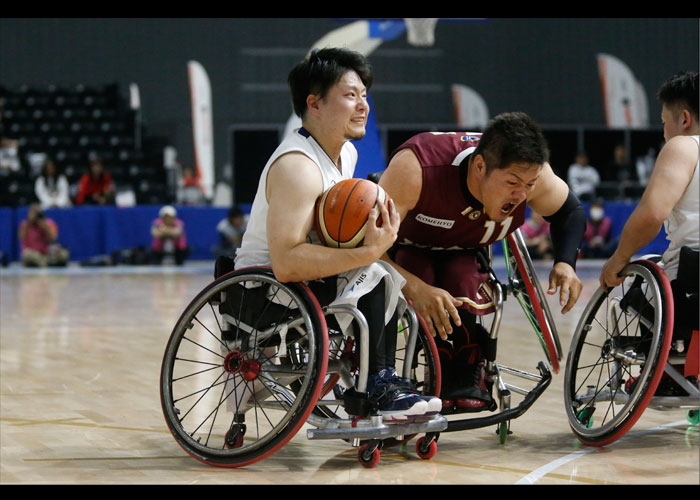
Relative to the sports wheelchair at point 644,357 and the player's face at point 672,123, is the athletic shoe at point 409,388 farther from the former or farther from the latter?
the player's face at point 672,123

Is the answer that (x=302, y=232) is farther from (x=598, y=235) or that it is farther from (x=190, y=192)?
(x=190, y=192)

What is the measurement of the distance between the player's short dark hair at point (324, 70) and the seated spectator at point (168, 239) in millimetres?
10175

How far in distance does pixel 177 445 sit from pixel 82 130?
15.0 m

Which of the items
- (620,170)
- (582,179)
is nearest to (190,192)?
(582,179)

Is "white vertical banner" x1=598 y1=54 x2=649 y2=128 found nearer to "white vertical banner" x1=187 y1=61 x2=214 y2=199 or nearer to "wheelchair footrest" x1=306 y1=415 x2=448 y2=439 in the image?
"white vertical banner" x1=187 y1=61 x2=214 y2=199

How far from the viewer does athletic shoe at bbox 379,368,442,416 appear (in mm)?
3213

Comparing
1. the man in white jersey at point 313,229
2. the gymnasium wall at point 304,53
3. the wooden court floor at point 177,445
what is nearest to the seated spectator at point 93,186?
the gymnasium wall at point 304,53

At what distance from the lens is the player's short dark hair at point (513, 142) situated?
3.35 metres

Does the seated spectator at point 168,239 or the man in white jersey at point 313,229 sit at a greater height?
the man in white jersey at point 313,229

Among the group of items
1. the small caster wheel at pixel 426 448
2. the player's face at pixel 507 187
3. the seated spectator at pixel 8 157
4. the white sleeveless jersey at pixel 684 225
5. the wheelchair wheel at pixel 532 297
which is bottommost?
the small caster wheel at pixel 426 448

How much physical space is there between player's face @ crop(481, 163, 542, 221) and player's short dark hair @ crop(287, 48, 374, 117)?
541 mm

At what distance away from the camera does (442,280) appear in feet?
12.2

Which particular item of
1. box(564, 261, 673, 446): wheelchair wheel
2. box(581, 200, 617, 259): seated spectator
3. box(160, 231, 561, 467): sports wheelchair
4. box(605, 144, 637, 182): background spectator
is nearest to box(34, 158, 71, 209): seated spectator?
box(581, 200, 617, 259): seated spectator
